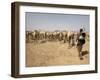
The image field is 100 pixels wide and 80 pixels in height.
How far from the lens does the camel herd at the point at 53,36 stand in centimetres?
186

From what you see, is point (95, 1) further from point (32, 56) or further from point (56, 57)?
point (32, 56)

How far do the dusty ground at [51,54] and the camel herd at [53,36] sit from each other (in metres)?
0.03

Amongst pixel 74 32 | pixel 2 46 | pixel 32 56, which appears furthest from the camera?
pixel 74 32

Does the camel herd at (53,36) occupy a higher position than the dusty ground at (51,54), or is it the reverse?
the camel herd at (53,36)

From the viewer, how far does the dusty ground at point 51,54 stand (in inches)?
73.1

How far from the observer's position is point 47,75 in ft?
6.22

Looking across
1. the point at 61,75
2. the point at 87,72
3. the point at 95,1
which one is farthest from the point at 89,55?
the point at 95,1

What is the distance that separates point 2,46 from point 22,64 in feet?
0.67

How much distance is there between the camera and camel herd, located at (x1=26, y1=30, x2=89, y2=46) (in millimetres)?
1861

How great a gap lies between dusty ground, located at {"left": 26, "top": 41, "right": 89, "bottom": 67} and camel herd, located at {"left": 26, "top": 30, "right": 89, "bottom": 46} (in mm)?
32

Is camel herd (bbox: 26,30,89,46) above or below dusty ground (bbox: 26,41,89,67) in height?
above

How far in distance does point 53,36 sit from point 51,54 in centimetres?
14

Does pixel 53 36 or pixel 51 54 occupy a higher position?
pixel 53 36

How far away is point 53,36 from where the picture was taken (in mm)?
1933
